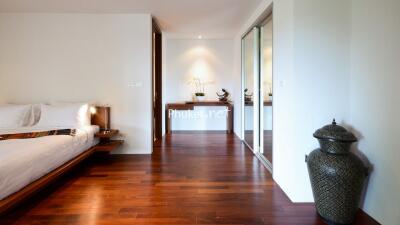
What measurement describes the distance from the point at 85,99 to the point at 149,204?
2.58m

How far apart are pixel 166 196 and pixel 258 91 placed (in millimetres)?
2414

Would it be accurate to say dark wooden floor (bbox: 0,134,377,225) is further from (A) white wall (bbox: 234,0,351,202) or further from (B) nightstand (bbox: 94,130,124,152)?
(A) white wall (bbox: 234,0,351,202)

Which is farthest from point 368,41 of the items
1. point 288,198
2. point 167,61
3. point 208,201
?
point 167,61

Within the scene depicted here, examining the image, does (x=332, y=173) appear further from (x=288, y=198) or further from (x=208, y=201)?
(x=208, y=201)

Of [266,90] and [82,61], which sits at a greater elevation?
→ [82,61]

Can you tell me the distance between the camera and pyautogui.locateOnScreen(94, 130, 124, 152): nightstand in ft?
12.3

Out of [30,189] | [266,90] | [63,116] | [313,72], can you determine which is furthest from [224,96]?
[30,189]

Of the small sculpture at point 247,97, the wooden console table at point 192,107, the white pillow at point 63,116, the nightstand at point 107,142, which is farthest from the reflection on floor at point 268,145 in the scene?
the white pillow at point 63,116

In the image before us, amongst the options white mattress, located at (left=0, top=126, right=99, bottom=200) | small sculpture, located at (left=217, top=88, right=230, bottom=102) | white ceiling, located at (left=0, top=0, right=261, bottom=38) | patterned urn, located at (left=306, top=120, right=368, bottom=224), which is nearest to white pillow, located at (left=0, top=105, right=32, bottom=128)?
white mattress, located at (left=0, top=126, right=99, bottom=200)

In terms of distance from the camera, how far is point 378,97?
6.54 feet

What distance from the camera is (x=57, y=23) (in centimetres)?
403

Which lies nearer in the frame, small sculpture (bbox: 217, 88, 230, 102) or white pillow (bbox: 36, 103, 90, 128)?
white pillow (bbox: 36, 103, 90, 128)

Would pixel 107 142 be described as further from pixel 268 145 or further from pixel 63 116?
pixel 268 145

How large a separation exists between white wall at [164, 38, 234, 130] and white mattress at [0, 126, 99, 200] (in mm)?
3483
